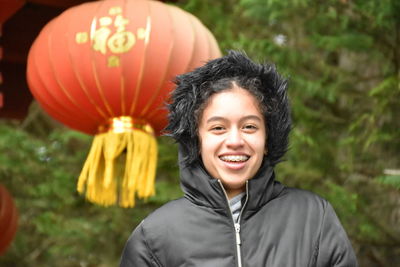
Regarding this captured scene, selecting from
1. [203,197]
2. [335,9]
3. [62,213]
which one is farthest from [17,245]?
[203,197]

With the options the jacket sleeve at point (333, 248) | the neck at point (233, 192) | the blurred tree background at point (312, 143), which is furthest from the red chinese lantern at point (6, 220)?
the jacket sleeve at point (333, 248)

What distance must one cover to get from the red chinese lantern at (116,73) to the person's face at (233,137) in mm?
1629

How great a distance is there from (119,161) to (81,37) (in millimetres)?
654

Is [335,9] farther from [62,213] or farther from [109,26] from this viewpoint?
[62,213]

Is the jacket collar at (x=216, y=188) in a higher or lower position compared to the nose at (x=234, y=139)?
lower

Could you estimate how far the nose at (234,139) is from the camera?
7.33ft

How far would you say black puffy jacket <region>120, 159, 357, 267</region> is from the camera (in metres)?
2.18

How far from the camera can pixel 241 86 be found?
2293 mm

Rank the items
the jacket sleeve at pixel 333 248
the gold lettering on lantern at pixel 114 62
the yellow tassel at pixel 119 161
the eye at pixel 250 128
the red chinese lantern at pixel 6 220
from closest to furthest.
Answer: the jacket sleeve at pixel 333 248, the eye at pixel 250 128, the gold lettering on lantern at pixel 114 62, the yellow tassel at pixel 119 161, the red chinese lantern at pixel 6 220

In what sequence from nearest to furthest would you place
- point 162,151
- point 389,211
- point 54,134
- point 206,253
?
point 206,253 < point 389,211 < point 162,151 < point 54,134

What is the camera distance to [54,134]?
7164mm

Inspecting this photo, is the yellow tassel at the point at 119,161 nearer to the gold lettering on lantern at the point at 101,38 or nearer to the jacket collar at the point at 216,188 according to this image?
the gold lettering on lantern at the point at 101,38

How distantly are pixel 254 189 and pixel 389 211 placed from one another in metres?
3.57

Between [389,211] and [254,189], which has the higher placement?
[254,189]
